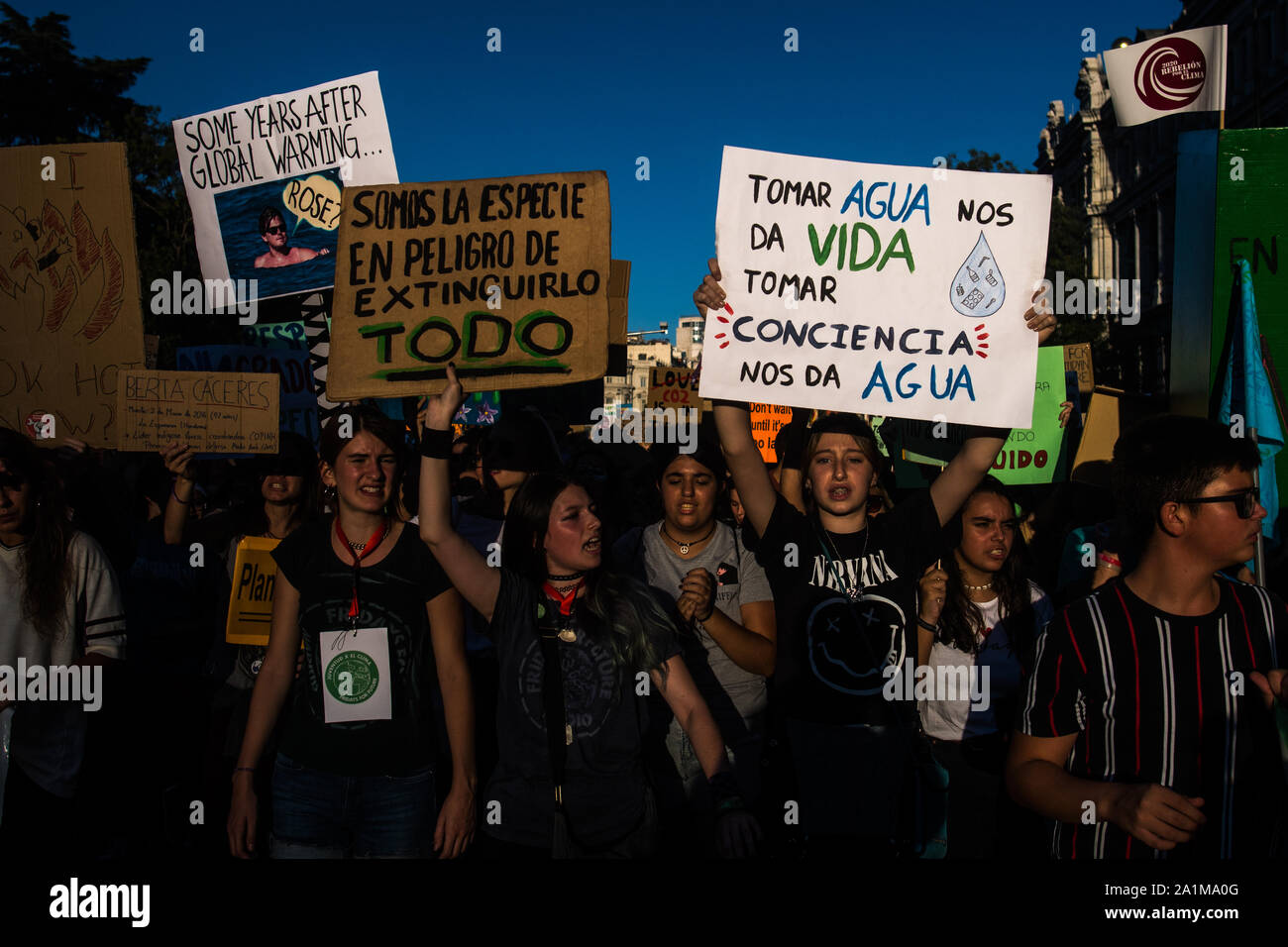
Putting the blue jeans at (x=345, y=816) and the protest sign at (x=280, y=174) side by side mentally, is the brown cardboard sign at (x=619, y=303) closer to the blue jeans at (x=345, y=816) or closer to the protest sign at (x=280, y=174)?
the protest sign at (x=280, y=174)

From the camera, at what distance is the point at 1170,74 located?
505cm

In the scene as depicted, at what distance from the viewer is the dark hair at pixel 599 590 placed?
10.0ft

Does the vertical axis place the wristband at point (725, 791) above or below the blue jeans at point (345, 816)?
above

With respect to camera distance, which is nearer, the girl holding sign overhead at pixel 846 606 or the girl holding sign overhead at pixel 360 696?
the girl holding sign overhead at pixel 360 696

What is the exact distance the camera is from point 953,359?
3.63 m

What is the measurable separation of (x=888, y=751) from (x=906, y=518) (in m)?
0.83

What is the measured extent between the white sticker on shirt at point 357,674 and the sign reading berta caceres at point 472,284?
0.86 m

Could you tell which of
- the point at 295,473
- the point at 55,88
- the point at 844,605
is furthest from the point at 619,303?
the point at 55,88

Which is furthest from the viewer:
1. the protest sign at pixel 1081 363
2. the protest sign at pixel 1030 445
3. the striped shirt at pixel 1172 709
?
the protest sign at pixel 1081 363

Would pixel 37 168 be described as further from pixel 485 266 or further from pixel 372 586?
pixel 372 586

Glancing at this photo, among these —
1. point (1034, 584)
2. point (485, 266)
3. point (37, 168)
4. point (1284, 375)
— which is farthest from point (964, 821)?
point (37, 168)

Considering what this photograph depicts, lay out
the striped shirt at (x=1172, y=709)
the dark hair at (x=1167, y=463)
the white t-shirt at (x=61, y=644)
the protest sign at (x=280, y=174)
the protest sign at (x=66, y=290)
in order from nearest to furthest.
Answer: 1. the striped shirt at (x=1172, y=709)
2. the dark hair at (x=1167, y=463)
3. the white t-shirt at (x=61, y=644)
4. the protest sign at (x=66, y=290)
5. the protest sign at (x=280, y=174)

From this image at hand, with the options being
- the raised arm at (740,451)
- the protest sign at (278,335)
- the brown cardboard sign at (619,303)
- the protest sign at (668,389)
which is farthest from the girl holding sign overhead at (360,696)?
the protest sign at (668,389)

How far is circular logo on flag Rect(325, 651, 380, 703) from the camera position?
3.30 meters
